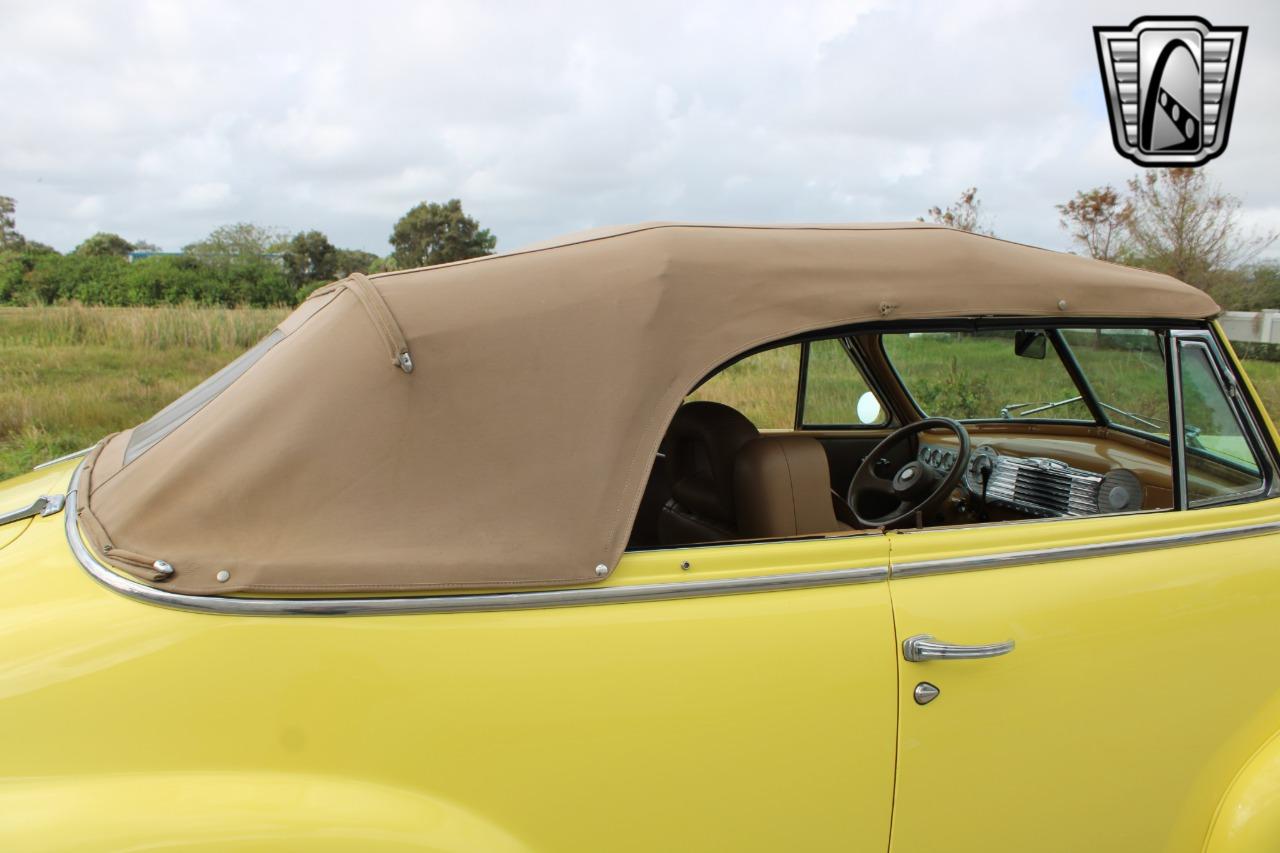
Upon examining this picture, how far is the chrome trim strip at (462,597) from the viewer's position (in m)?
1.54

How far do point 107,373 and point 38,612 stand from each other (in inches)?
440

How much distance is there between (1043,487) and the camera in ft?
9.65

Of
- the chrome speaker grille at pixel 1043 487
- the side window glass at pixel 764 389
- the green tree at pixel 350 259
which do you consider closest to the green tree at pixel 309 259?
the green tree at pixel 350 259

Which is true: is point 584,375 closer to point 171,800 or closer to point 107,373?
point 171,800

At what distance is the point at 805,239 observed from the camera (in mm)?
2145

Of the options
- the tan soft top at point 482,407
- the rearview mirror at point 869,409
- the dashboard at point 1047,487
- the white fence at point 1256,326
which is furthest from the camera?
the white fence at point 1256,326

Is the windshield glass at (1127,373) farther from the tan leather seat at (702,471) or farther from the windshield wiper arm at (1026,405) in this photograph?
the tan leather seat at (702,471)

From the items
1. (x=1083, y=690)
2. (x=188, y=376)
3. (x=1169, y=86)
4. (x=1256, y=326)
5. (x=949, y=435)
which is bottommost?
(x=1083, y=690)

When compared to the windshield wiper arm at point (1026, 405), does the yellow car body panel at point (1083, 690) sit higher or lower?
lower

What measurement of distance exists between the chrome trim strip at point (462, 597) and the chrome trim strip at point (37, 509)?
7.1 inches

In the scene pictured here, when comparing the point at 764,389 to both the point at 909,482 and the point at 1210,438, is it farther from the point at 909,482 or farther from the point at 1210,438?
the point at 1210,438

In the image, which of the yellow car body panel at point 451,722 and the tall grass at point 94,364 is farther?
the tall grass at point 94,364

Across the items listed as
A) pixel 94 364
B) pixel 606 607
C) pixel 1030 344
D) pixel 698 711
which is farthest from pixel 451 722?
pixel 94 364

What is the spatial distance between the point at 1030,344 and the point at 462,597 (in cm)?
240
